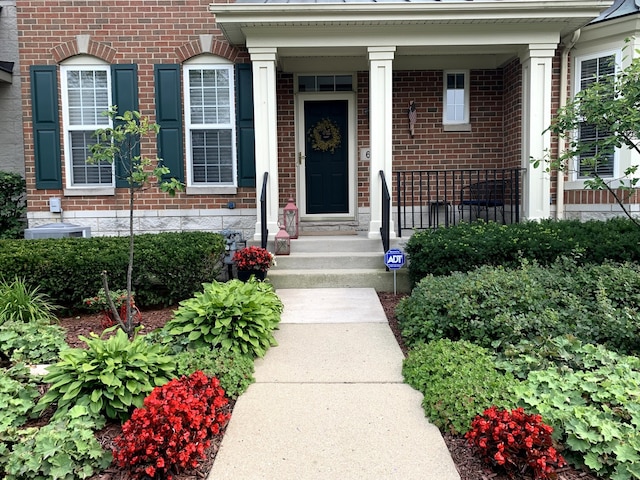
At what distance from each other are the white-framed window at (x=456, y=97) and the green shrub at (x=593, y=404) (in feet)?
18.4

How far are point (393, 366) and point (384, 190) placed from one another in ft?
11.2

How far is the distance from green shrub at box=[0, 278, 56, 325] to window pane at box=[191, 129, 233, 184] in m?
3.42

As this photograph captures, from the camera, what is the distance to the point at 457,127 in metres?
8.43

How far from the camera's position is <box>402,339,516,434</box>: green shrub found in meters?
2.97

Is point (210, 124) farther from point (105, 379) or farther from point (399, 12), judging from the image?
point (105, 379)

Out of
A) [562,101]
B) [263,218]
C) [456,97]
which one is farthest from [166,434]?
[562,101]

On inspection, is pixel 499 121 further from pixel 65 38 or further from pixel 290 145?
pixel 65 38

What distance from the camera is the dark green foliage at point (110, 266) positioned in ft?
17.7

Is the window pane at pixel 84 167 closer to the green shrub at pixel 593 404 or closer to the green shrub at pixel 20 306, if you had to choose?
the green shrub at pixel 20 306

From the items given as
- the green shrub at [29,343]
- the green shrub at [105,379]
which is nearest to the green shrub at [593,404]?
the green shrub at [105,379]

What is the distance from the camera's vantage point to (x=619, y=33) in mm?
7266

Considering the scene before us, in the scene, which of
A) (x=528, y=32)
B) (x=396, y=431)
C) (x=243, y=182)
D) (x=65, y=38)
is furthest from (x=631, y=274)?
(x=65, y=38)

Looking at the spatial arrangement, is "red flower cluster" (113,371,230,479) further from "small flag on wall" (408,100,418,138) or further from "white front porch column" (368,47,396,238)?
"small flag on wall" (408,100,418,138)

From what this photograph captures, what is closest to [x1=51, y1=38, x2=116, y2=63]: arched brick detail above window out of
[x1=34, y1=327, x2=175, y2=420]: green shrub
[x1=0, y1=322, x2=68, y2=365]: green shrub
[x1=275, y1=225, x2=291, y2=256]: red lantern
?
[x1=275, y1=225, x2=291, y2=256]: red lantern
